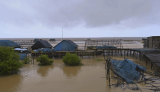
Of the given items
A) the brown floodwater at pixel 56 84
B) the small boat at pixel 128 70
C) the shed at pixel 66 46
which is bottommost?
the brown floodwater at pixel 56 84

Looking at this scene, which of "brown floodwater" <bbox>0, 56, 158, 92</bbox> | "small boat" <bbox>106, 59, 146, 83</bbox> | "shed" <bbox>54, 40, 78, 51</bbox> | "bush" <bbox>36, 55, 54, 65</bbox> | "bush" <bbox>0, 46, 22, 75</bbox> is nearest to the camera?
"brown floodwater" <bbox>0, 56, 158, 92</bbox>

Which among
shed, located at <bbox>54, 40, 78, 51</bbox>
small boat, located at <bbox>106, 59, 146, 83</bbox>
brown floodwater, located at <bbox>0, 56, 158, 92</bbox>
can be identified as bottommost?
brown floodwater, located at <bbox>0, 56, 158, 92</bbox>

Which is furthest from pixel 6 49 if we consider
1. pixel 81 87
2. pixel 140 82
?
pixel 140 82

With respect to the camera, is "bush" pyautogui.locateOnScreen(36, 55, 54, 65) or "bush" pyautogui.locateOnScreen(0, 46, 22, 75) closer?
"bush" pyautogui.locateOnScreen(0, 46, 22, 75)

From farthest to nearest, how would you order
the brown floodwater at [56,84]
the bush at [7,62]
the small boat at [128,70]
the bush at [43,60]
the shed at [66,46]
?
the shed at [66,46] → the bush at [43,60] → the bush at [7,62] → the small boat at [128,70] → the brown floodwater at [56,84]

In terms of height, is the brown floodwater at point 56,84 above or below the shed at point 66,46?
below

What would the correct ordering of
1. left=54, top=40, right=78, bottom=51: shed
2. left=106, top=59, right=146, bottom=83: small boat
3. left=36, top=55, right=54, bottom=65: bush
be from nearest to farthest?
left=106, top=59, right=146, bottom=83: small boat < left=36, top=55, right=54, bottom=65: bush < left=54, top=40, right=78, bottom=51: shed

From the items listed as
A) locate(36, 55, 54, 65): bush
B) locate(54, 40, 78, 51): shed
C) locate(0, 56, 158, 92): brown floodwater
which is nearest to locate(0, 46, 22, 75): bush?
locate(0, 56, 158, 92): brown floodwater

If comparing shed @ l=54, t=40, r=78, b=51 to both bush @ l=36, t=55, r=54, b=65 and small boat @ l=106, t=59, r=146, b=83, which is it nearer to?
bush @ l=36, t=55, r=54, b=65

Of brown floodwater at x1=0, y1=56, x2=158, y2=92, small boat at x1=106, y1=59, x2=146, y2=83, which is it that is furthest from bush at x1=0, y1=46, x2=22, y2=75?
small boat at x1=106, y1=59, x2=146, y2=83

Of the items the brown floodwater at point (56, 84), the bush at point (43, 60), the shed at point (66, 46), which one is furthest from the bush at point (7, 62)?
the shed at point (66, 46)

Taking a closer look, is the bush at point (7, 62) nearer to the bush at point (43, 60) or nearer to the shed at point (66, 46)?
the bush at point (43, 60)

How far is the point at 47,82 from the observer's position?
10141 millimetres

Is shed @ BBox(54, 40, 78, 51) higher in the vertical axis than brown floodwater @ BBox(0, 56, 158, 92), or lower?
higher
